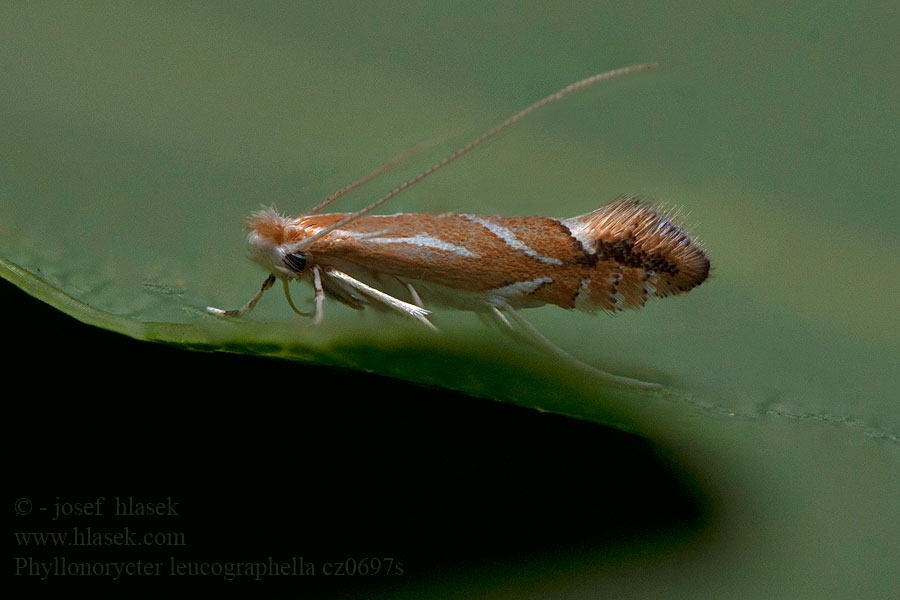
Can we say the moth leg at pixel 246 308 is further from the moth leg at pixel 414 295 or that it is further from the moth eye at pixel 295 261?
the moth leg at pixel 414 295

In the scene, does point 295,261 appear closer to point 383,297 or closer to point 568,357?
point 383,297

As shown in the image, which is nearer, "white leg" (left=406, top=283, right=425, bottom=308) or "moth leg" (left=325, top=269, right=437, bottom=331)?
"moth leg" (left=325, top=269, right=437, bottom=331)

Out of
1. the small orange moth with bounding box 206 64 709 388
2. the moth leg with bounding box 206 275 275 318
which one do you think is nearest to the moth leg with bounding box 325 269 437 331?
the small orange moth with bounding box 206 64 709 388

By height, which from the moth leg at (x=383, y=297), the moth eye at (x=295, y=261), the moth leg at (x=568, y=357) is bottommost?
the moth leg at (x=568, y=357)

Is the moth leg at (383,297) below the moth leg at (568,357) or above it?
above

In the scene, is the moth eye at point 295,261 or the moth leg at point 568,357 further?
the moth eye at point 295,261

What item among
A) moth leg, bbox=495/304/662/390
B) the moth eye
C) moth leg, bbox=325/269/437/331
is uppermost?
the moth eye

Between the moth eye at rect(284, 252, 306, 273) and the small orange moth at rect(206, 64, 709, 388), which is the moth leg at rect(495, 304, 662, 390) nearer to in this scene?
the small orange moth at rect(206, 64, 709, 388)

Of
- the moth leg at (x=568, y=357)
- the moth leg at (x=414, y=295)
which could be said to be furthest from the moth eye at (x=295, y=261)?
the moth leg at (x=568, y=357)
